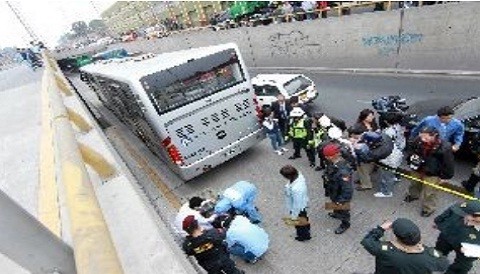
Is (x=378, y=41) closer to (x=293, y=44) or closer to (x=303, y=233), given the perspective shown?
(x=293, y=44)

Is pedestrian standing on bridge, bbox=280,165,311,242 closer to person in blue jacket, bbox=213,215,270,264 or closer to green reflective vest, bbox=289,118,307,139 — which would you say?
person in blue jacket, bbox=213,215,270,264

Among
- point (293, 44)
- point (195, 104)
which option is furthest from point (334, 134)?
point (293, 44)

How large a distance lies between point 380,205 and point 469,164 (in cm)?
224

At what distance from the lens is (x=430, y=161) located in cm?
645

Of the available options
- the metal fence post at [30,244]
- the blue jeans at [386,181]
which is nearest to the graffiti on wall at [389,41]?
the blue jeans at [386,181]

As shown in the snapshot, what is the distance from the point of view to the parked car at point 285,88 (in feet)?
45.0

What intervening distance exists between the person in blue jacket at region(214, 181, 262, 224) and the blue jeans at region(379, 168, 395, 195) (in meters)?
2.55

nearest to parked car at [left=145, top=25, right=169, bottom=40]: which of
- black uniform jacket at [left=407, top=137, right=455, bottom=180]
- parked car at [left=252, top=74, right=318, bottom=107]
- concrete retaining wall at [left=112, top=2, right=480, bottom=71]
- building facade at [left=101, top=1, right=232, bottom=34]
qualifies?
building facade at [left=101, top=1, right=232, bottom=34]

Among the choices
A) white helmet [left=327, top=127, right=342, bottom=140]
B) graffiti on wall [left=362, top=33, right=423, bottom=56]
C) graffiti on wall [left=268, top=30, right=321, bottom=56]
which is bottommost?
graffiti on wall [left=268, top=30, right=321, bottom=56]

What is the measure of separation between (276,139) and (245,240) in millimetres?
4915

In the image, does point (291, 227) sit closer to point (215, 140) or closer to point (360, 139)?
point (360, 139)

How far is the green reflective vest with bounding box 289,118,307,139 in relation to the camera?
9.47 meters

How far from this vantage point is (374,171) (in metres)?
8.62

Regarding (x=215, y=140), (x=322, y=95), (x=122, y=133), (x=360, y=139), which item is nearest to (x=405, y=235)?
(x=360, y=139)
